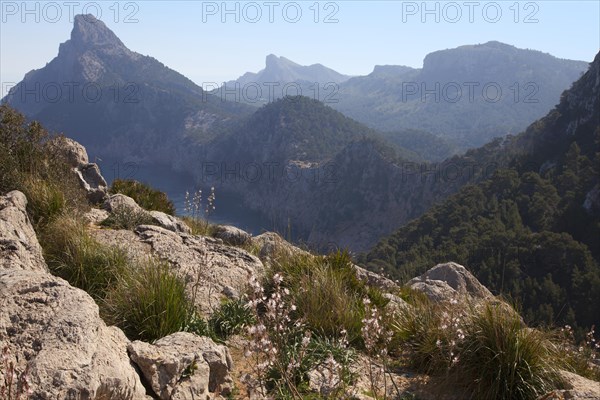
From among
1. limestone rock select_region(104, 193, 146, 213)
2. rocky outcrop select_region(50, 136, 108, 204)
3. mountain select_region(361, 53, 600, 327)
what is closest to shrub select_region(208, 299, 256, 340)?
limestone rock select_region(104, 193, 146, 213)

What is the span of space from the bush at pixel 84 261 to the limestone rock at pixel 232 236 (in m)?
5.78

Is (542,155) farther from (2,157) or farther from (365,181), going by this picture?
(2,157)

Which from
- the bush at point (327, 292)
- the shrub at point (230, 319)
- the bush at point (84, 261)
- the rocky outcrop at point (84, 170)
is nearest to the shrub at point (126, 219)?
the rocky outcrop at point (84, 170)

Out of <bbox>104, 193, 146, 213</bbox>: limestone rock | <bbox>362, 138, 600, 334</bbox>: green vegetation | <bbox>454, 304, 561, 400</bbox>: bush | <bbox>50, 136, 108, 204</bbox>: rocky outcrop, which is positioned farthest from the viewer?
<bbox>362, 138, 600, 334</bbox>: green vegetation

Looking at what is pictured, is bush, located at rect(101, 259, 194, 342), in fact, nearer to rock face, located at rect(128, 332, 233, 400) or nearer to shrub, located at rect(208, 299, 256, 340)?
shrub, located at rect(208, 299, 256, 340)

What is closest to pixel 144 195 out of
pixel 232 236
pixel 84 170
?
pixel 84 170

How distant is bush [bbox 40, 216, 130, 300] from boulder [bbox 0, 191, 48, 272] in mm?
404

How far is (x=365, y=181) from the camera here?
122750 millimetres

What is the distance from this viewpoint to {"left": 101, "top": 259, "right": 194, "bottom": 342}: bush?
16.6ft

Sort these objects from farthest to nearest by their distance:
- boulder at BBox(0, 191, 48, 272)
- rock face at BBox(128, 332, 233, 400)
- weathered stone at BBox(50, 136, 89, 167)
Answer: weathered stone at BBox(50, 136, 89, 167), boulder at BBox(0, 191, 48, 272), rock face at BBox(128, 332, 233, 400)

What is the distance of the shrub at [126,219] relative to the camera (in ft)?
32.3

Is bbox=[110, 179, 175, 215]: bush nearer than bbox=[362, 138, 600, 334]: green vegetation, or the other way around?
bbox=[110, 179, 175, 215]: bush

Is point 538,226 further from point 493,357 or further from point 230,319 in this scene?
point 230,319

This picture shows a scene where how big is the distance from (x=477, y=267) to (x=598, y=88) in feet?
139
